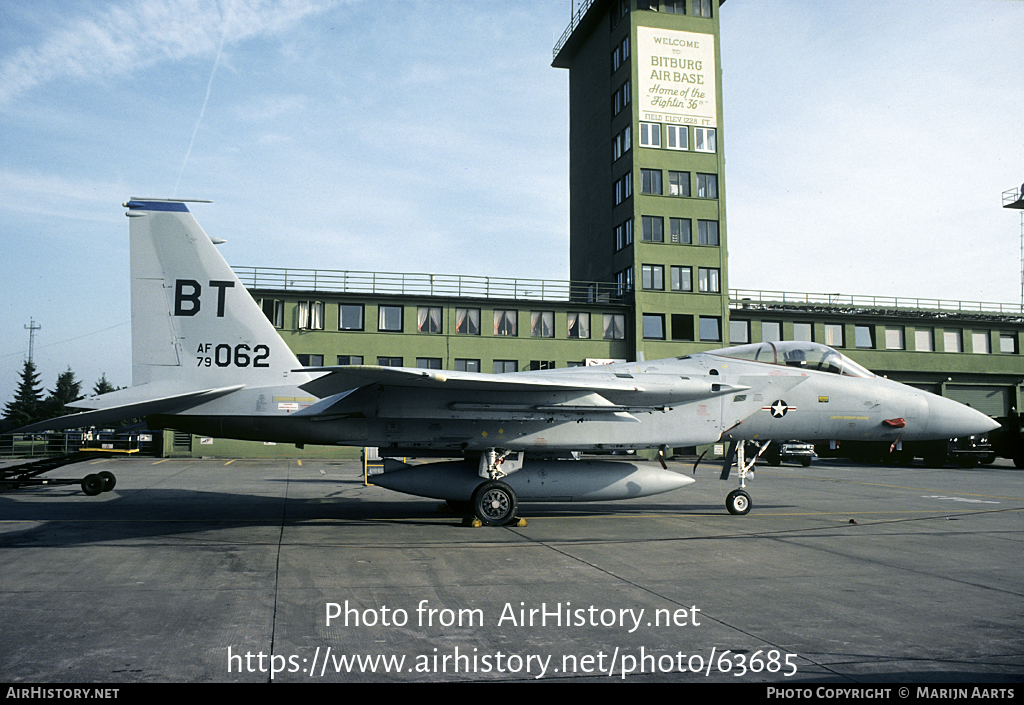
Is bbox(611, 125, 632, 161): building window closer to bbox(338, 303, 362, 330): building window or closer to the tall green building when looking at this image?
the tall green building

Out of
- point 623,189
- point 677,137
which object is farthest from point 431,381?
point 677,137

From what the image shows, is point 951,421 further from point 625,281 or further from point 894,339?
point 894,339

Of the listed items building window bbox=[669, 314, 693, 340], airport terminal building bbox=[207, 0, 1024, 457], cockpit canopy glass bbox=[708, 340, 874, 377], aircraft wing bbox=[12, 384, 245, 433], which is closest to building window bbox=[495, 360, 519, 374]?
airport terminal building bbox=[207, 0, 1024, 457]

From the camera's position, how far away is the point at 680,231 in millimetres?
38750

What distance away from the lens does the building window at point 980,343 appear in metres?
41.6

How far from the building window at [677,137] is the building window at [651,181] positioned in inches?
70.1

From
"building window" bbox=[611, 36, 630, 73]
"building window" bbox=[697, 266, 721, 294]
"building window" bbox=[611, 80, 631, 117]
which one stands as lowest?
"building window" bbox=[697, 266, 721, 294]

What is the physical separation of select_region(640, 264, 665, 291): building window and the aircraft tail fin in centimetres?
2930

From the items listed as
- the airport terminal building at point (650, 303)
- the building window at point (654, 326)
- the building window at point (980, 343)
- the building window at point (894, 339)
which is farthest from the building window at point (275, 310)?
the building window at point (980, 343)

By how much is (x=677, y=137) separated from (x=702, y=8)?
27.5ft

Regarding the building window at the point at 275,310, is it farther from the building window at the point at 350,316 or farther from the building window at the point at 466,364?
the building window at the point at 466,364

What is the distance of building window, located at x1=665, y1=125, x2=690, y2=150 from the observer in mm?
38719

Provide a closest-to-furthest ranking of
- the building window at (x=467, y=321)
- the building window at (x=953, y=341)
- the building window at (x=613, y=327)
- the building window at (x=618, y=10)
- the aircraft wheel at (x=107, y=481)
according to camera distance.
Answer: the aircraft wheel at (x=107, y=481) → the building window at (x=467, y=321) → the building window at (x=613, y=327) → the building window at (x=618, y=10) → the building window at (x=953, y=341)

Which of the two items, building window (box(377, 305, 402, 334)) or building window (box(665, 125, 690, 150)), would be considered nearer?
building window (box(377, 305, 402, 334))
